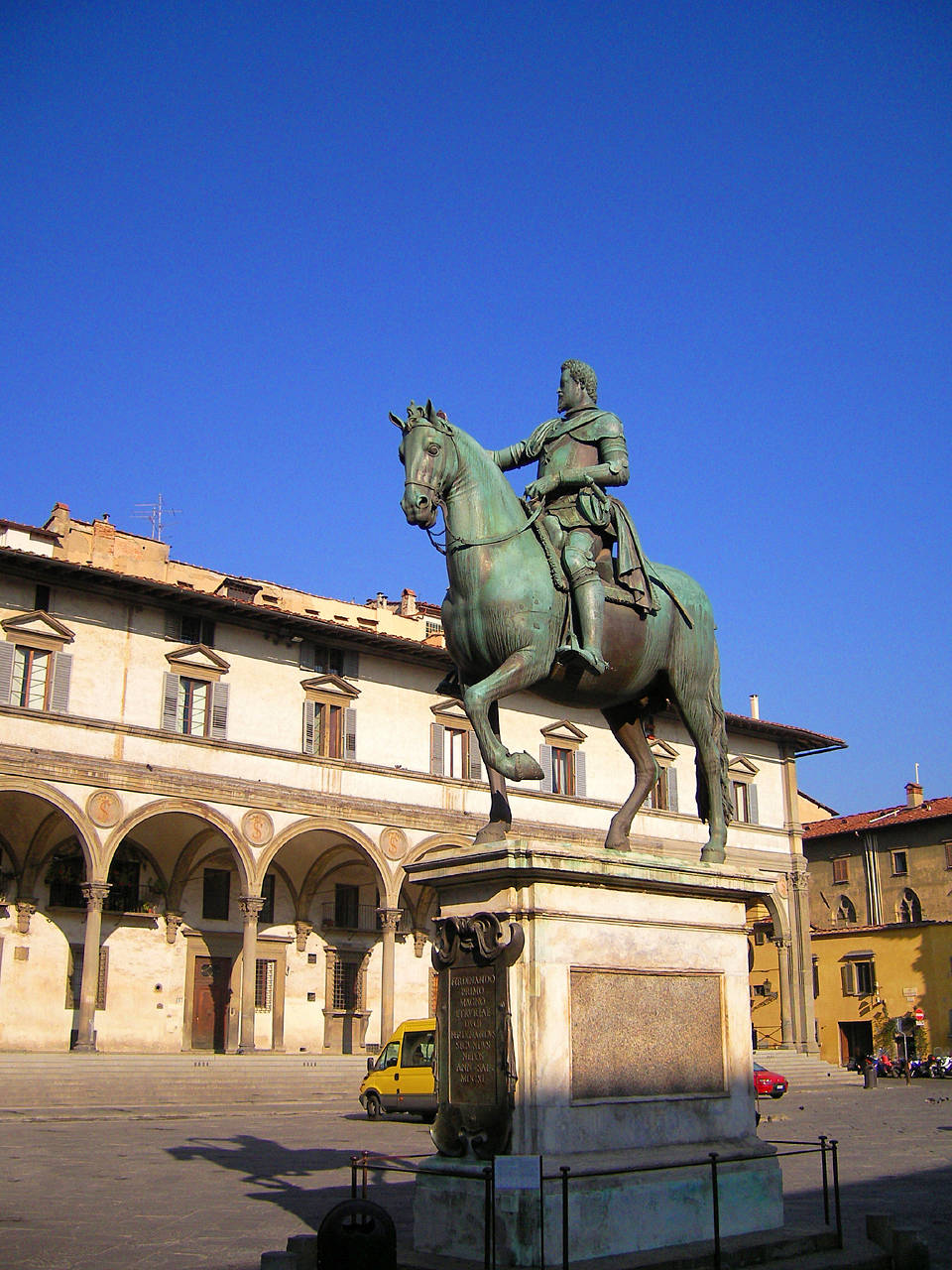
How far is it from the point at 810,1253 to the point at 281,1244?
10.4ft

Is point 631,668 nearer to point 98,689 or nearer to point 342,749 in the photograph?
point 98,689

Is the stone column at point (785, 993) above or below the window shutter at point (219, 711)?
below

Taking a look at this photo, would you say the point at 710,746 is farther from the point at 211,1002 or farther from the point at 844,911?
the point at 844,911

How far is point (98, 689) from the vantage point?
91.1ft

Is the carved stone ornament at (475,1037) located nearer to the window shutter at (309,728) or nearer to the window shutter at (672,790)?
the window shutter at (309,728)

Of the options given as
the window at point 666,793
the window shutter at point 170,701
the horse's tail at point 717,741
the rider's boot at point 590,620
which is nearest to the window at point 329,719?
the window shutter at point 170,701

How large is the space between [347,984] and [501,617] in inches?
1086

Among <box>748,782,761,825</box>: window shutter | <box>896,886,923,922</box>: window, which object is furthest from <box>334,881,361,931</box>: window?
<box>896,886,923,922</box>: window

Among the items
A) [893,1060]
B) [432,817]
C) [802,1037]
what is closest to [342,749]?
[432,817]

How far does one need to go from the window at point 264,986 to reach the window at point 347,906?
2.43m

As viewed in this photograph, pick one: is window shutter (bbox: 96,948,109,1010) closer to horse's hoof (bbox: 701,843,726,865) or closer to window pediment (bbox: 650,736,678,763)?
window pediment (bbox: 650,736,678,763)

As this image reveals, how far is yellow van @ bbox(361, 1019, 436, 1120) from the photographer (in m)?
21.0

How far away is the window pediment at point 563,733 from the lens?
35312 mm

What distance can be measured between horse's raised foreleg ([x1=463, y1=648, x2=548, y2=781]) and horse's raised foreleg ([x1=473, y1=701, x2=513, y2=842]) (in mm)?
81
